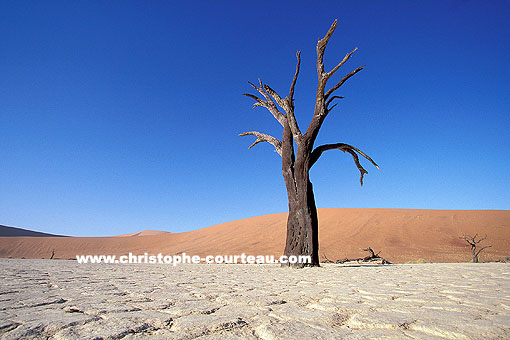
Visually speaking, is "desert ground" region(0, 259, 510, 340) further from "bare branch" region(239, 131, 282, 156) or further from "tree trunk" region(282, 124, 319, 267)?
"bare branch" region(239, 131, 282, 156)

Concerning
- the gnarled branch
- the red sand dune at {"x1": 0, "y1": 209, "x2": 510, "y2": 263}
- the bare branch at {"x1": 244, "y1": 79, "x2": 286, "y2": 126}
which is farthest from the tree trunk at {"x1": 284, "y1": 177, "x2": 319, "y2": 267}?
the red sand dune at {"x1": 0, "y1": 209, "x2": 510, "y2": 263}

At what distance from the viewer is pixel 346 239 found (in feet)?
66.8

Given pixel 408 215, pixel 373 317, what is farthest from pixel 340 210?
pixel 373 317

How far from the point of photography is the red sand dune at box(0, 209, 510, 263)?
1684cm

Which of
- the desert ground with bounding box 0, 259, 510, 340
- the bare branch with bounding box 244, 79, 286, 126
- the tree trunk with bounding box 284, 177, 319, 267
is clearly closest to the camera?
the desert ground with bounding box 0, 259, 510, 340

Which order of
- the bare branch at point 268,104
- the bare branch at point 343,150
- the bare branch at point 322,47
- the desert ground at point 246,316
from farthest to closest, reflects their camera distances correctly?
the bare branch at point 268,104 → the bare branch at point 343,150 → the bare branch at point 322,47 → the desert ground at point 246,316

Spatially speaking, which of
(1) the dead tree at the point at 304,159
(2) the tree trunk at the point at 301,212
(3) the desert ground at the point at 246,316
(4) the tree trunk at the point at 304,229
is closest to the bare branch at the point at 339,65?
(1) the dead tree at the point at 304,159

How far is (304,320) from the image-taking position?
63.6 inches

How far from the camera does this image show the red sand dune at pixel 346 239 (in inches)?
663

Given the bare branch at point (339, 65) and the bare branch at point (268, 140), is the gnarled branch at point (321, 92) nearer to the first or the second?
the bare branch at point (339, 65)

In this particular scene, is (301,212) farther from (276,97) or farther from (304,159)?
(276,97)

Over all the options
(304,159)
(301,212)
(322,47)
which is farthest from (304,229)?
(322,47)

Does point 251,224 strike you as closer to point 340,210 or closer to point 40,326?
point 340,210

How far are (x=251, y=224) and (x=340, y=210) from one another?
9740 mm
